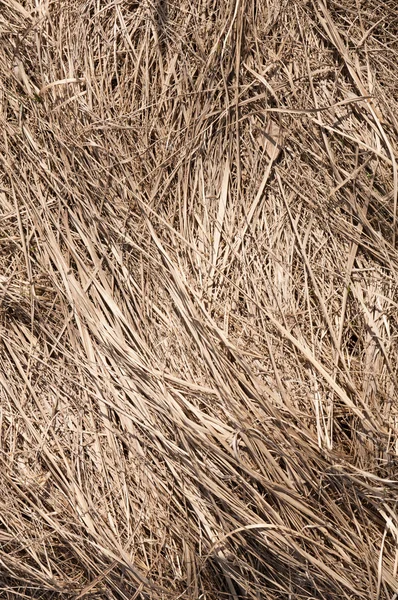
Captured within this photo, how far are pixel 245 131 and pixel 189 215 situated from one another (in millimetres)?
259

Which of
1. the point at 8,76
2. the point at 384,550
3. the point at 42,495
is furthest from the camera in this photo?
the point at 8,76

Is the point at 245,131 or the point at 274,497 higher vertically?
the point at 245,131

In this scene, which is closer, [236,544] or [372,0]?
[236,544]

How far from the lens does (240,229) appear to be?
184 cm

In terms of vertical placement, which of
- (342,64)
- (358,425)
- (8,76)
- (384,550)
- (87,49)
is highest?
(342,64)

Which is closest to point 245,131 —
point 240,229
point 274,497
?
point 240,229

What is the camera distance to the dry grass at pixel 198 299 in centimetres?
171

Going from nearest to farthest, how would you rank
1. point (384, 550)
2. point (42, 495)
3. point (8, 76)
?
point (384, 550) < point (42, 495) < point (8, 76)

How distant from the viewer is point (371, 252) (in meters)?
1.80

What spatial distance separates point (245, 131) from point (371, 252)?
442mm

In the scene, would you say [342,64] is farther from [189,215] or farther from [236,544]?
[236,544]

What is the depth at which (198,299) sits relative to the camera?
1781mm

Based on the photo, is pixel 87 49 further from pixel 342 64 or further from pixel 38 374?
pixel 38 374

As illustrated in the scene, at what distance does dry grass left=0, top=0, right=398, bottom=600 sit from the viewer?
1.71m
